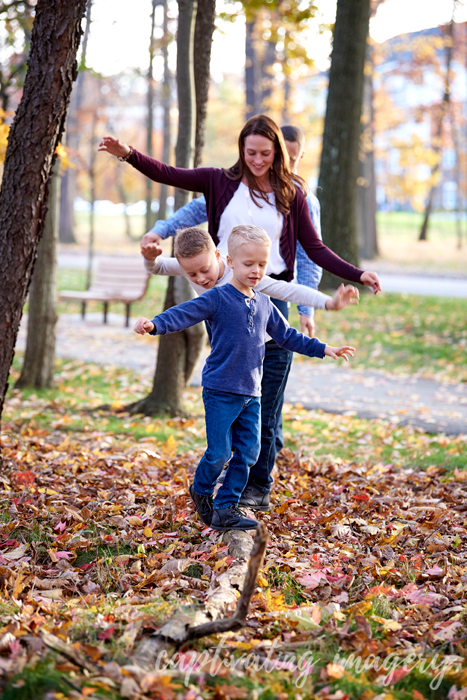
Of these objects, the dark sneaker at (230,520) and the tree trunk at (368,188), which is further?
the tree trunk at (368,188)

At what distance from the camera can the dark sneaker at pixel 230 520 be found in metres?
3.48

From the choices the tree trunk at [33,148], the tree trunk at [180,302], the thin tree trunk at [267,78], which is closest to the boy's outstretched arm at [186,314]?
the tree trunk at [33,148]

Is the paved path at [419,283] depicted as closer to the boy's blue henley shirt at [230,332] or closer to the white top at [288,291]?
the white top at [288,291]

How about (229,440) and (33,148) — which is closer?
(229,440)

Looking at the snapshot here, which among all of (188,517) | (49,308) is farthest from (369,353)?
(188,517)

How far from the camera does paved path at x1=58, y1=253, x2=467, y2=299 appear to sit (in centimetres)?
1662

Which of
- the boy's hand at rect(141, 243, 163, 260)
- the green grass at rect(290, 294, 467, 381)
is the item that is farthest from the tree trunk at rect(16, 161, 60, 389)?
the green grass at rect(290, 294, 467, 381)

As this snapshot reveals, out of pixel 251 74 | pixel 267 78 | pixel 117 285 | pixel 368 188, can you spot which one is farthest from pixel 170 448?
pixel 267 78

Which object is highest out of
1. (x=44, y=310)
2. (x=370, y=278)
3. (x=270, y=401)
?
(x=370, y=278)

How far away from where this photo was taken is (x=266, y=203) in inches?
146

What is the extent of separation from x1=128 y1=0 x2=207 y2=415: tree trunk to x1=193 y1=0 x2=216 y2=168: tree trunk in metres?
0.18

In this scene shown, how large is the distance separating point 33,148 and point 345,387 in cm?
566

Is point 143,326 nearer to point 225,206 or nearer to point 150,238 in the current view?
point 150,238

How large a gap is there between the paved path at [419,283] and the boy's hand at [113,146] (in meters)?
13.0
